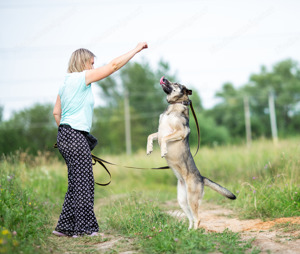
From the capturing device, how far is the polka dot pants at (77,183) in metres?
4.50

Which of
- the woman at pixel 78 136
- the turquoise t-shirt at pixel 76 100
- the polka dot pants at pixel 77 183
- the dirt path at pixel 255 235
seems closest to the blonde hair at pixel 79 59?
the woman at pixel 78 136

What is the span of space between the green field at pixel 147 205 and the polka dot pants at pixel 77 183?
225 mm

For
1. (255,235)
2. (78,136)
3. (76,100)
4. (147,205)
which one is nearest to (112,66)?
(76,100)

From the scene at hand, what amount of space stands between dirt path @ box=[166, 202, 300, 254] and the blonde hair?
2603 mm

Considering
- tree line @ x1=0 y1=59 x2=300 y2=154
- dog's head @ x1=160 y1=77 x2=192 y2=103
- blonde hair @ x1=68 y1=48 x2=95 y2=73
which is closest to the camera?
blonde hair @ x1=68 y1=48 x2=95 y2=73

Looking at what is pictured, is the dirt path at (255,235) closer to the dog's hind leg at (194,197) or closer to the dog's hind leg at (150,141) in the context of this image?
the dog's hind leg at (194,197)

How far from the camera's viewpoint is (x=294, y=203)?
5797mm

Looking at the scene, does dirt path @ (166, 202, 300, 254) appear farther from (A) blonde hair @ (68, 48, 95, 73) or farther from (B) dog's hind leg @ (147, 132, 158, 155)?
(A) blonde hair @ (68, 48, 95, 73)

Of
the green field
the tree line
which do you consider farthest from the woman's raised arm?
the tree line

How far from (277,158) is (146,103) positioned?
28485 mm

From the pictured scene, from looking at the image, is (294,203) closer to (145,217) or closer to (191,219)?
(191,219)

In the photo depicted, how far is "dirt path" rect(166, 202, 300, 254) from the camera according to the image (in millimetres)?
3926

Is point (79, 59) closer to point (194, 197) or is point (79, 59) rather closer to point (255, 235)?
point (194, 197)

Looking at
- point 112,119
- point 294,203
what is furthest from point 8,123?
point 294,203
